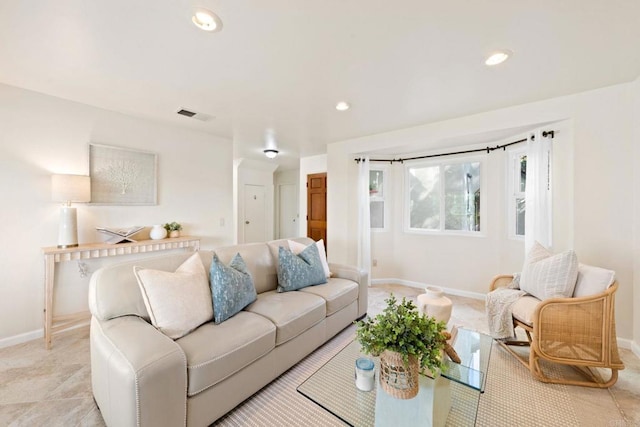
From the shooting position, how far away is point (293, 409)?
1608 mm

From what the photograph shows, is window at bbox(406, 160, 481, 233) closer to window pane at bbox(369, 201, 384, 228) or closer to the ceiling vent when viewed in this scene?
window pane at bbox(369, 201, 384, 228)

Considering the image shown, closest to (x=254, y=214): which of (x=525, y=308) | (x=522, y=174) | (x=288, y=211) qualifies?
(x=288, y=211)

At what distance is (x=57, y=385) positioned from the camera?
70.8 inches

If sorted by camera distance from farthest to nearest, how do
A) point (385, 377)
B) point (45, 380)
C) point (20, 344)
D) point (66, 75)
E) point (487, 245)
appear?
point (487, 245)
point (20, 344)
point (66, 75)
point (45, 380)
point (385, 377)

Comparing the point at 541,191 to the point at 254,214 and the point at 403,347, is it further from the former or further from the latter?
the point at 254,214

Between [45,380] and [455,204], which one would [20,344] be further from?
[455,204]

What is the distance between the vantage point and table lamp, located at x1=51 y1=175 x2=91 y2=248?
2.43 metres

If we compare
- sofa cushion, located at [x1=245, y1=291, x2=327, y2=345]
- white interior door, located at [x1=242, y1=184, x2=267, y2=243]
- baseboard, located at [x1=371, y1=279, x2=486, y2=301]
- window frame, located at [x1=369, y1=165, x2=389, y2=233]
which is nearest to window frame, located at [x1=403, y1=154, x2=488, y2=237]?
window frame, located at [x1=369, y1=165, x2=389, y2=233]

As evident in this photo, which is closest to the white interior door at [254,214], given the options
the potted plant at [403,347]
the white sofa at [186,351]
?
the white sofa at [186,351]

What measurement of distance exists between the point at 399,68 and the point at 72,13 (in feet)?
6.94

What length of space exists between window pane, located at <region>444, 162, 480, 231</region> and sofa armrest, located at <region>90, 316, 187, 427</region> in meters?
3.82

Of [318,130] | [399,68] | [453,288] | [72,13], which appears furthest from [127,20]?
[453,288]

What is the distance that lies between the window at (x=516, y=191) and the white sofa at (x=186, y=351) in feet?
8.84

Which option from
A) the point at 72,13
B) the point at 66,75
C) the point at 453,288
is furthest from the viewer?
the point at 453,288
